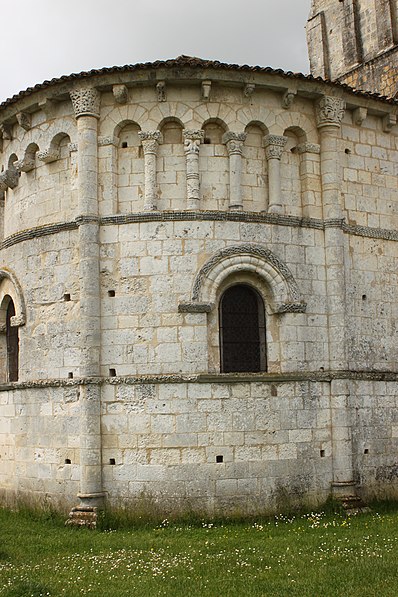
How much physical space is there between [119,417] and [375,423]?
4.76 metres

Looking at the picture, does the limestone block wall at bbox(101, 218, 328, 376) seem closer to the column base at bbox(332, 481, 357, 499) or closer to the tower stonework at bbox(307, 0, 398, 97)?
the column base at bbox(332, 481, 357, 499)

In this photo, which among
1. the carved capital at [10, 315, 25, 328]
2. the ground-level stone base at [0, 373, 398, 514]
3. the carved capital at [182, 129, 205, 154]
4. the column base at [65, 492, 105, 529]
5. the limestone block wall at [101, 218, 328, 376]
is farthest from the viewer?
the carved capital at [10, 315, 25, 328]

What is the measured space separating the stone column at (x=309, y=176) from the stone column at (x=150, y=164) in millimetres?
2698

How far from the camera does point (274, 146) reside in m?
13.2

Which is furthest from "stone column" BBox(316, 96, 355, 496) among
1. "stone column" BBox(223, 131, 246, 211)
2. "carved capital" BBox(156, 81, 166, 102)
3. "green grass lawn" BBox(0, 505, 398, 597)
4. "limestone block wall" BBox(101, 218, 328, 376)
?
"carved capital" BBox(156, 81, 166, 102)

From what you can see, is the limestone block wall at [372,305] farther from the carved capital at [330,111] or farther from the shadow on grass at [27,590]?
the shadow on grass at [27,590]

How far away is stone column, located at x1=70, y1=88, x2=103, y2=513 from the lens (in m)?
12.1

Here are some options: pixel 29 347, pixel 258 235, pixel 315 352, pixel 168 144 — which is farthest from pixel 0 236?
pixel 315 352

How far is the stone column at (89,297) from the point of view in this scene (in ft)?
39.6

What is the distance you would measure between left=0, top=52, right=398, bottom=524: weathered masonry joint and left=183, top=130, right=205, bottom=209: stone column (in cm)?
2

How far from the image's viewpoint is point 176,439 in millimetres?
12078

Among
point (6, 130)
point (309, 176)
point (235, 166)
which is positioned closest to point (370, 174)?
point (309, 176)

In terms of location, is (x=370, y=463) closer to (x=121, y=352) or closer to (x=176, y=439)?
(x=176, y=439)

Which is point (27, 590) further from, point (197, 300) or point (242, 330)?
point (242, 330)
